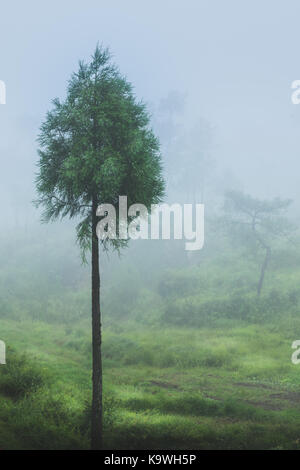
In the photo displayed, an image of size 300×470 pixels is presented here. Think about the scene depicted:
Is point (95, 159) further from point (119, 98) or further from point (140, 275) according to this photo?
point (140, 275)

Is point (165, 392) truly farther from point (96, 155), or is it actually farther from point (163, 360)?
point (96, 155)

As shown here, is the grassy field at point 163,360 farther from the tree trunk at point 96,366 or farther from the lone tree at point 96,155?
the lone tree at point 96,155

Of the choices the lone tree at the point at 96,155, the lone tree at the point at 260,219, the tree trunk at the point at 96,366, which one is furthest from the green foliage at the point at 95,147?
the lone tree at the point at 260,219

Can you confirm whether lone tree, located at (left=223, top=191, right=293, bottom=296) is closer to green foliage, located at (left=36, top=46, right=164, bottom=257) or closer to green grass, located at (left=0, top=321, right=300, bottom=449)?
green grass, located at (left=0, top=321, right=300, bottom=449)

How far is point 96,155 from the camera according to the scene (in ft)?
34.3

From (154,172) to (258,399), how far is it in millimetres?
11903

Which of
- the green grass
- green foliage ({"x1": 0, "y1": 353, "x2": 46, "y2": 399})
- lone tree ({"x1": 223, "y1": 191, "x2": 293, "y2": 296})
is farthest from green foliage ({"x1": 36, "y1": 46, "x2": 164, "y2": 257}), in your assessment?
lone tree ({"x1": 223, "y1": 191, "x2": 293, "y2": 296})

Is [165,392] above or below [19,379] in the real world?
below

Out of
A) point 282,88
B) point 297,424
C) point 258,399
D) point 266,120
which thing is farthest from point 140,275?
point 282,88

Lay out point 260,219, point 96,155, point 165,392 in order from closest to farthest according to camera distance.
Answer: point 96,155 → point 165,392 → point 260,219

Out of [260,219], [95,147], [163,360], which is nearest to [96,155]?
[95,147]

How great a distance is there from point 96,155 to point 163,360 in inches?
638

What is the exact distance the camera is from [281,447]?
9.87 m
